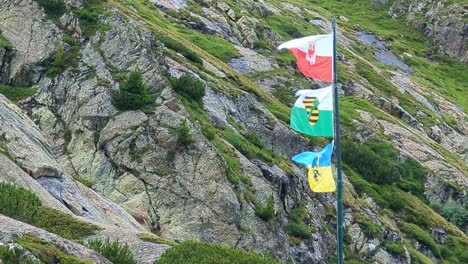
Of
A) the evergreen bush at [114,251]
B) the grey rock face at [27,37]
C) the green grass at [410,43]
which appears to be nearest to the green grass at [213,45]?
the grey rock face at [27,37]

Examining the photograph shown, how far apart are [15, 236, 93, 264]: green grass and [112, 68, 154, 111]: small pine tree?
18754 mm

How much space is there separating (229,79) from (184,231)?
72.9ft

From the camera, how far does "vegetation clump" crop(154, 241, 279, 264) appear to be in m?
21.7

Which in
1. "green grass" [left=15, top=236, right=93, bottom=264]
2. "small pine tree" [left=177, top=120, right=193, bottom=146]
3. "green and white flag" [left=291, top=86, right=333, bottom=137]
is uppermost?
"green and white flag" [left=291, top=86, right=333, bottom=137]

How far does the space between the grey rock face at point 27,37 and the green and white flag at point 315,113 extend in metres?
22.9

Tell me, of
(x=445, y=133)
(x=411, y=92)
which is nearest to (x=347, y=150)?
(x=445, y=133)

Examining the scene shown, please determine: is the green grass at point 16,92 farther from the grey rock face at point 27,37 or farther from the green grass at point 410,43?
the green grass at point 410,43

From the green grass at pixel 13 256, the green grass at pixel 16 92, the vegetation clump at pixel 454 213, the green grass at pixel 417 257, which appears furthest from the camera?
the vegetation clump at pixel 454 213

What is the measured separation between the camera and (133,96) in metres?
37.5

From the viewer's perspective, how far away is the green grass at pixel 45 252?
1803 centimetres

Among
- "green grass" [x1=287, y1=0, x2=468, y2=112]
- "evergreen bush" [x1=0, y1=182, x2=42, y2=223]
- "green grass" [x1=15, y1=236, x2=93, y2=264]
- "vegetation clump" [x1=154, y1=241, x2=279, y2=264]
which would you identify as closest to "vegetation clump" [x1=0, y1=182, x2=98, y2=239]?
"evergreen bush" [x1=0, y1=182, x2=42, y2=223]

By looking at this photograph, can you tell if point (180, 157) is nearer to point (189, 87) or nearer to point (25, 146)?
point (189, 87)

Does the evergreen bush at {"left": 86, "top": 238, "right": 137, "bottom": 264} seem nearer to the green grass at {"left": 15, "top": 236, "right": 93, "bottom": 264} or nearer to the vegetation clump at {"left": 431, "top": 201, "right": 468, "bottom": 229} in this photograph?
the green grass at {"left": 15, "top": 236, "right": 93, "bottom": 264}

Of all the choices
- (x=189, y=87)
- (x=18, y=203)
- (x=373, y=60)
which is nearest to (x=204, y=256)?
(x=18, y=203)
